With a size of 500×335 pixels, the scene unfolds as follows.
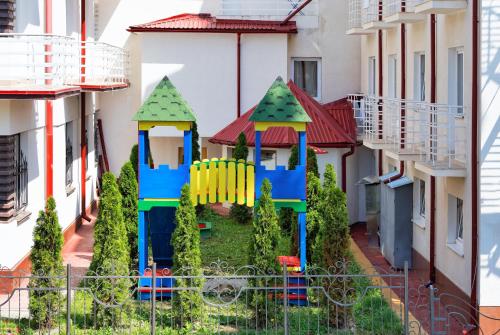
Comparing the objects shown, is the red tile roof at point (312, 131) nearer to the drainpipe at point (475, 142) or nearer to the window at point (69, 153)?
the window at point (69, 153)

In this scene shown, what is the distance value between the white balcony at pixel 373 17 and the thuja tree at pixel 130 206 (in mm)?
6883

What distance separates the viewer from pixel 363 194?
2502 centimetres

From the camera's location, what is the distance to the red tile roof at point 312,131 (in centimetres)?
2448

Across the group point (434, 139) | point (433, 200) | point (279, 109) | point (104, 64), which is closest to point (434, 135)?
point (434, 139)

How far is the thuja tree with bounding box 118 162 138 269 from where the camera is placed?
1786cm

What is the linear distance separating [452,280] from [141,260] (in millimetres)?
5341

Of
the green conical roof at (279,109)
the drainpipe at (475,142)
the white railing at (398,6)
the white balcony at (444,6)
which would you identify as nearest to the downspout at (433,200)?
the white railing at (398,6)

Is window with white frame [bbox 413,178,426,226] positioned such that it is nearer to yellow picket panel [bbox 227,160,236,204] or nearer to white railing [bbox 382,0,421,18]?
white railing [bbox 382,0,421,18]

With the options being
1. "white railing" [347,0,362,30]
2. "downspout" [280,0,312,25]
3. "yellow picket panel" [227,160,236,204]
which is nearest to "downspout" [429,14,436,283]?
"yellow picket panel" [227,160,236,204]

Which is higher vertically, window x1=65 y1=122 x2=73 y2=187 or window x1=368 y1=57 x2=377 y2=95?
window x1=368 y1=57 x2=377 y2=95

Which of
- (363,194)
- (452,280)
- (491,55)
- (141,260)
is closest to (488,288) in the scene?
(452,280)

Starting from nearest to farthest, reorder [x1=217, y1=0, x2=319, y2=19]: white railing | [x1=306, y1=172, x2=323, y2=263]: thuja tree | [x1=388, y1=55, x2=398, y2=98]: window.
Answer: [x1=306, y1=172, x2=323, y2=263]: thuja tree, [x1=388, y1=55, x2=398, y2=98]: window, [x1=217, y1=0, x2=319, y2=19]: white railing

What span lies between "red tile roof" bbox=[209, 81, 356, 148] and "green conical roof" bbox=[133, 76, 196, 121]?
7644 millimetres

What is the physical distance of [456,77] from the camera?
16.7m
